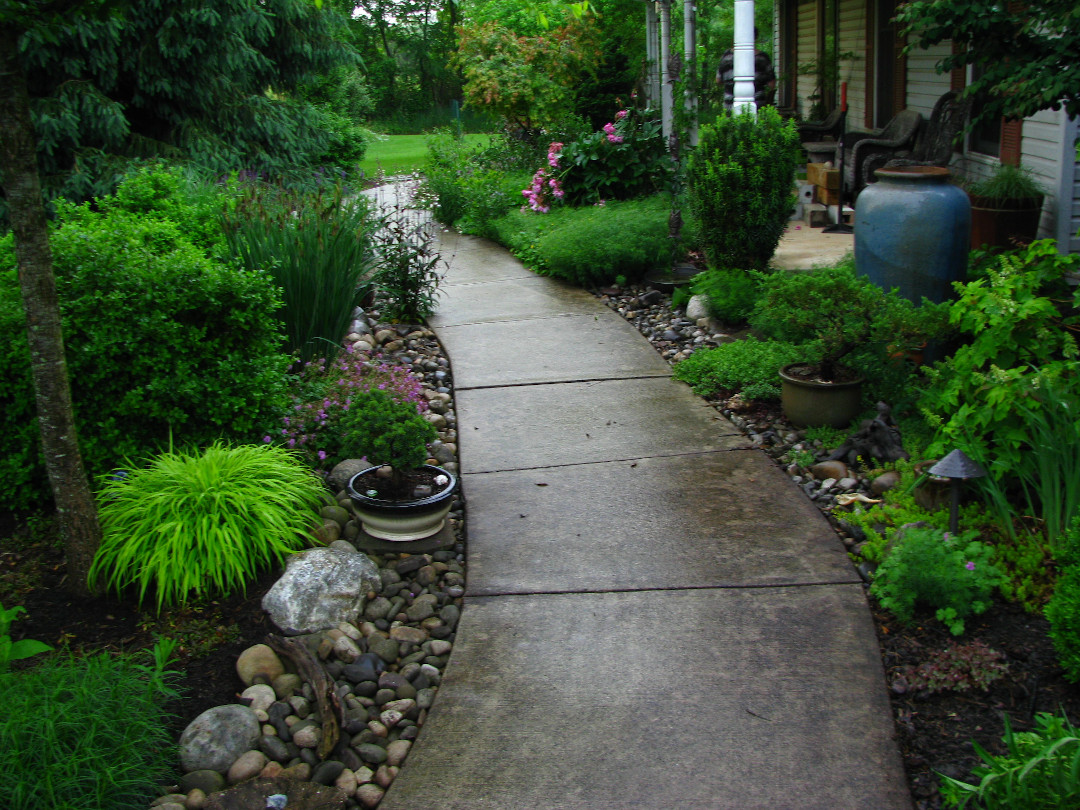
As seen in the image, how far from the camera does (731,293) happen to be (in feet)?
21.8

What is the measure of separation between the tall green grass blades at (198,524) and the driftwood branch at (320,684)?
364 millimetres

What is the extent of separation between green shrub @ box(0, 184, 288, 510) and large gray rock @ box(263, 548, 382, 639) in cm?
95

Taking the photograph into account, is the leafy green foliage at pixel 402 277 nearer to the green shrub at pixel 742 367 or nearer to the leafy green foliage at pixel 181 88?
the green shrub at pixel 742 367

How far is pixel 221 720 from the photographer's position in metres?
2.77

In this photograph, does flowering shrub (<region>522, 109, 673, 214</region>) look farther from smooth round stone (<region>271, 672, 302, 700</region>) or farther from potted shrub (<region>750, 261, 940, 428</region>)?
smooth round stone (<region>271, 672, 302, 700</region>)

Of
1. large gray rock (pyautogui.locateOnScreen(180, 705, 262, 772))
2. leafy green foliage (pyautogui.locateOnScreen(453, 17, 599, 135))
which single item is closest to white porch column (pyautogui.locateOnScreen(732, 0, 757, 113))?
large gray rock (pyautogui.locateOnScreen(180, 705, 262, 772))

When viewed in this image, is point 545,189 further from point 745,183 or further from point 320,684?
point 320,684

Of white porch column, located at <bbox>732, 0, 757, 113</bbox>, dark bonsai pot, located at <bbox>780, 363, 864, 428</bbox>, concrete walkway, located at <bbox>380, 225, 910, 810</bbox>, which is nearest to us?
concrete walkway, located at <bbox>380, 225, 910, 810</bbox>

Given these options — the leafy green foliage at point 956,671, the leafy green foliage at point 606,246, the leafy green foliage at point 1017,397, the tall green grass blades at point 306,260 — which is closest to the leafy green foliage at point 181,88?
the tall green grass blades at point 306,260

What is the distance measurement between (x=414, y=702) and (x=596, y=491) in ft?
5.33

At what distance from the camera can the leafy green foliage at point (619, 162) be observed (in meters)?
10.1

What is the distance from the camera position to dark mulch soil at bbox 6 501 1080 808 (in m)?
2.72

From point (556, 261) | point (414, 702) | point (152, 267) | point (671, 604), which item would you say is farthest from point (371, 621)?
point (556, 261)

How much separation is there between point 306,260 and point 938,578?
401 cm
